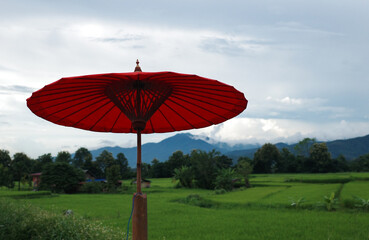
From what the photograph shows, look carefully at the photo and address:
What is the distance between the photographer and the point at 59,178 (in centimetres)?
3155

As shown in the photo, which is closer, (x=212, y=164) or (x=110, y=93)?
(x=110, y=93)

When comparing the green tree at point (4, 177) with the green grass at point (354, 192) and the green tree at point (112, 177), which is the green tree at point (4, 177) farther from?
the green grass at point (354, 192)

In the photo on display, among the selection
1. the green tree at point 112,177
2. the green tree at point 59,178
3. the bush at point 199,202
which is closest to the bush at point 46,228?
the bush at point 199,202

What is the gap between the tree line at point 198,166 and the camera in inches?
1302

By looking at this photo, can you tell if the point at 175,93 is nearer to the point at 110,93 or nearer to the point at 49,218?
the point at 110,93

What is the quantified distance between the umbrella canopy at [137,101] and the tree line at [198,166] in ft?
99.3

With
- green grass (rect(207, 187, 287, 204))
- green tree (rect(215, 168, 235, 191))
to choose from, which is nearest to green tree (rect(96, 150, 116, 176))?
green tree (rect(215, 168, 235, 191))

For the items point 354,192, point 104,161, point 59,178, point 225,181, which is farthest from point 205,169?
point 104,161

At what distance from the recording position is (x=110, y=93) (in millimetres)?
2561

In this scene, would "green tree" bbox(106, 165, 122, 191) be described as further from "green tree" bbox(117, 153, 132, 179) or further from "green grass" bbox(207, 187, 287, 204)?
"green tree" bbox(117, 153, 132, 179)

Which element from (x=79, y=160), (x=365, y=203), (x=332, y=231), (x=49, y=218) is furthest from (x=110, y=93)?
(x=79, y=160)

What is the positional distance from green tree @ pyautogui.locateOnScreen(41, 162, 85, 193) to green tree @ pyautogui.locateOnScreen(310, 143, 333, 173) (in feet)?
118

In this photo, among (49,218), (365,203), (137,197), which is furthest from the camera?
(365,203)

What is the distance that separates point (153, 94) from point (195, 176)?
35789 millimetres
